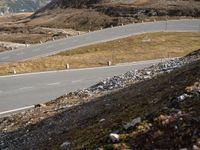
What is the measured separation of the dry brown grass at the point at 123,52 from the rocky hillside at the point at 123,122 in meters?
28.5

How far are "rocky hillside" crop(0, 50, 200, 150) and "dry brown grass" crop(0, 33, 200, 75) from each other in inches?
1121

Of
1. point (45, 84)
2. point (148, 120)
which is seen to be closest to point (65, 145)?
point (148, 120)

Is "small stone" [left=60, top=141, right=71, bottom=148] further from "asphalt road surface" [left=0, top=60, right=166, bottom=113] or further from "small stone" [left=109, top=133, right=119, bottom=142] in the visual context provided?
"asphalt road surface" [left=0, top=60, right=166, bottom=113]

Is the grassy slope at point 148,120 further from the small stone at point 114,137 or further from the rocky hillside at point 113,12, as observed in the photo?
the rocky hillside at point 113,12

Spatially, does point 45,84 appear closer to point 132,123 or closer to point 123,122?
point 123,122

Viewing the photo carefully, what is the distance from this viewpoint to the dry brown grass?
165ft

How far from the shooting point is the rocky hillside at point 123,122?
998 cm

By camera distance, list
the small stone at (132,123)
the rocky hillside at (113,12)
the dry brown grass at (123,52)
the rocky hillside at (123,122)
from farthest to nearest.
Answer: the rocky hillside at (113,12) → the dry brown grass at (123,52) → the small stone at (132,123) → the rocky hillside at (123,122)

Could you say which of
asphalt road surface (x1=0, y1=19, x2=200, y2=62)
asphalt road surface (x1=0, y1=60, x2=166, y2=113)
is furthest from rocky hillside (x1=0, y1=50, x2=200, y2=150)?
asphalt road surface (x1=0, y1=19, x2=200, y2=62)

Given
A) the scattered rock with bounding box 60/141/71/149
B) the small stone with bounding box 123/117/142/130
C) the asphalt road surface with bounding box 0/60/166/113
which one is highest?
the small stone with bounding box 123/117/142/130

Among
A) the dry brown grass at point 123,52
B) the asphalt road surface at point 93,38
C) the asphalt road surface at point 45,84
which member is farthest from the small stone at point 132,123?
the asphalt road surface at point 93,38

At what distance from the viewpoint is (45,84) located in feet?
124

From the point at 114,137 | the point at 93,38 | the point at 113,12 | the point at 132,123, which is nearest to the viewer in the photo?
the point at 114,137

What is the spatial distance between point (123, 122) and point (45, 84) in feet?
85.6
